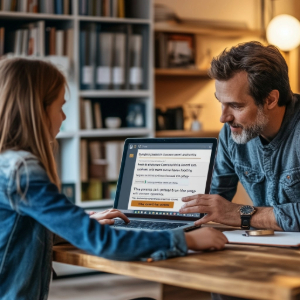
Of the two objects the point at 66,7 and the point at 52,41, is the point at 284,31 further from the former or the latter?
the point at 52,41

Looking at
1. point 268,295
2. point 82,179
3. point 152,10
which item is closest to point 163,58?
point 152,10

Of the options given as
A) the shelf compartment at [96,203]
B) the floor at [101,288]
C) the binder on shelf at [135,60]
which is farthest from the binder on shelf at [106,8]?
the floor at [101,288]

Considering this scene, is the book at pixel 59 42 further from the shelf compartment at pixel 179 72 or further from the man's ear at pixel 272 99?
the man's ear at pixel 272 99

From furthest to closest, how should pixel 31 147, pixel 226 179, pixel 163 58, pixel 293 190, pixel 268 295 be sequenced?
1. pixel 163 58
2. pixel 226 179
3. pixel 293 190
4. pixel 31 147
5. pixel 268 295

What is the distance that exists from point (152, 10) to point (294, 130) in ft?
6.73

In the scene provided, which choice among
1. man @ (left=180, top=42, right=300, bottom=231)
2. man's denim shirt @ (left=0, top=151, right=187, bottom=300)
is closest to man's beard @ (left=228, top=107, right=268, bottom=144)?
man @ (left=180, top=42, right=300, bottom=231)

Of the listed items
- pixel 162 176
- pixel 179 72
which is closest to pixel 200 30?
pixel 179 72

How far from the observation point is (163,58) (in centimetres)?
Result: 387

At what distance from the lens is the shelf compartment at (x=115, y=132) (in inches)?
137

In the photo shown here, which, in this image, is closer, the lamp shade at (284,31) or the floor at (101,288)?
the floor at (101,288)

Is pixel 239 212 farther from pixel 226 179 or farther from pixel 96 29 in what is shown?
pixel 96 29

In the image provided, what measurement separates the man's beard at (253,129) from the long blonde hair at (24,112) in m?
0.83

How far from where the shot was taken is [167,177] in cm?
165

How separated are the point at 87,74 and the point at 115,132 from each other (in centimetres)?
44
